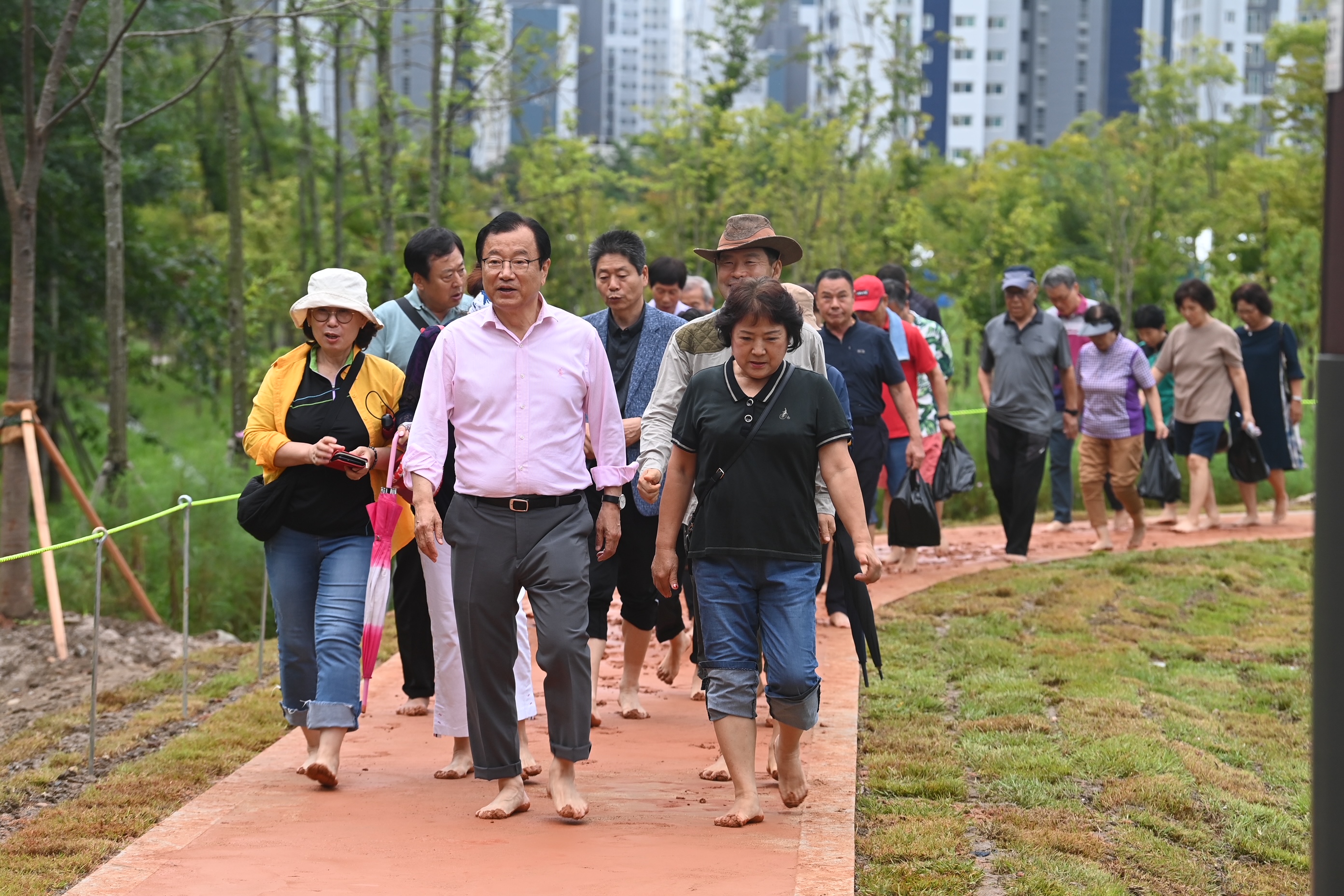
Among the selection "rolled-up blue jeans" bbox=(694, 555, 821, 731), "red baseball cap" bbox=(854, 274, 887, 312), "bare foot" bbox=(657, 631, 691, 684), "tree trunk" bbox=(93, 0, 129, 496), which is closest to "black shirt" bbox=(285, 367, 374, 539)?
"rolled-up blue jeans" bbox=(694, 555, 821, 731)

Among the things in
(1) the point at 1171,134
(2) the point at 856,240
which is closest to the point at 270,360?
(2) the point at 856,240

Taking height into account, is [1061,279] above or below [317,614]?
Result: above

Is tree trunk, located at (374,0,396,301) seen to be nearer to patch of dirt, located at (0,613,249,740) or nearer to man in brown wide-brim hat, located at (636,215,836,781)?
patch of dirt, located at (0,613,249,740)

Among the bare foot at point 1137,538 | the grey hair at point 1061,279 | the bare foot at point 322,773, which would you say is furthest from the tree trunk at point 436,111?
the bare foot at point 322,773

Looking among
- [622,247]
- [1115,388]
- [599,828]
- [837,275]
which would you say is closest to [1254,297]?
[1115,388]

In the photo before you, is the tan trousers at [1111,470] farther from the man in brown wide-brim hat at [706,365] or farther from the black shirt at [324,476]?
the black shirt at [324,476]

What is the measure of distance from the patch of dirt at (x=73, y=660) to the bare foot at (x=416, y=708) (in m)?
1.87

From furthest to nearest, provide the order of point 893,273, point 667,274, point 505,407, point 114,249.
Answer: point 114,249
point 893,273
point 667,274
point 505,407

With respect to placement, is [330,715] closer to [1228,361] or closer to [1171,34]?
[1228,361]

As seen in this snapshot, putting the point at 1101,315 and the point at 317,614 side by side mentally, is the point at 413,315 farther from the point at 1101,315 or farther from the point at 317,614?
the point at 1101,315

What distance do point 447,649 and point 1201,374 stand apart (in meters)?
8.51

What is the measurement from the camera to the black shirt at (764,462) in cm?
527

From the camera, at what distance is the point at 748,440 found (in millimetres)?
5273

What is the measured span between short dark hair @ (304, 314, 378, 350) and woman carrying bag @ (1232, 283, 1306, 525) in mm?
8966
